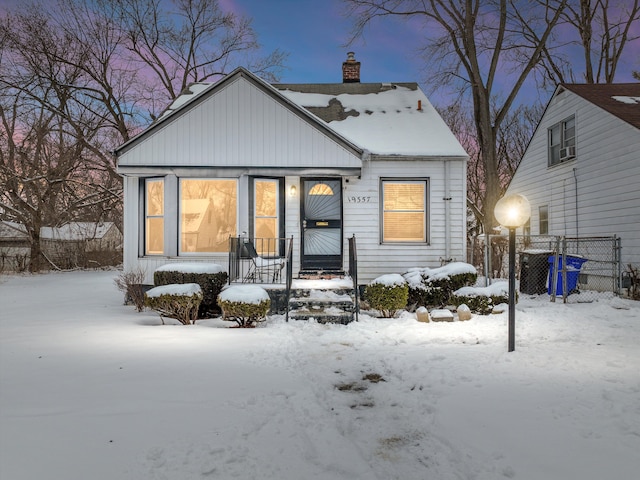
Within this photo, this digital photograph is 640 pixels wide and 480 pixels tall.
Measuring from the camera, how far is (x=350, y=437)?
2902 mm

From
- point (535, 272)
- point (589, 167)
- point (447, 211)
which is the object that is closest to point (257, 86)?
point (447, 211)

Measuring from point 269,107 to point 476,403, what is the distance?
302 inches

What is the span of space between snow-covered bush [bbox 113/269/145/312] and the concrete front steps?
335 centimetres

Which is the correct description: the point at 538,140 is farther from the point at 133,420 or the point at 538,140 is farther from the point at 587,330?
the point at 133,420

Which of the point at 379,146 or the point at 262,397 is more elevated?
the point at 379,146

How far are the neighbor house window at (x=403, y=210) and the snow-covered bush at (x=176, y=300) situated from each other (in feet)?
15.9

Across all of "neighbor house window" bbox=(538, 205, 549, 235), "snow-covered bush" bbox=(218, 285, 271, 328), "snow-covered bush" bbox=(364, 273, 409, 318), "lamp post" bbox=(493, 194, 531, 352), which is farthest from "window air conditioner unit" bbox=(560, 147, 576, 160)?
"snow-covered bush" bbox=(218, 285, 271, 328)

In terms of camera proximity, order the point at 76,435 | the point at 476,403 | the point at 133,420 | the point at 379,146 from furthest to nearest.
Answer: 1. the point at 379,146
2. the point at 476,403
3. the point at 133,420
4. the point at 76,435

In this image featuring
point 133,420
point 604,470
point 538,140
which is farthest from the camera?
point 538,140

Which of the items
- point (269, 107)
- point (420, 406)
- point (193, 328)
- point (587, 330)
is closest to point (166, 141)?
point (269, 107)

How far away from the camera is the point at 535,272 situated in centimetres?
1020

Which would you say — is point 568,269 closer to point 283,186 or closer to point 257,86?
point 283,186

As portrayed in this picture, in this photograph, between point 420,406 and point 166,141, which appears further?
point 166,141

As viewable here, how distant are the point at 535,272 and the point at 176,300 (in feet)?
28.5
